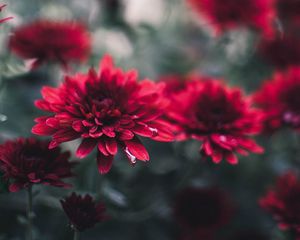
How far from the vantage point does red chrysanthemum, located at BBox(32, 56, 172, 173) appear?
742 mm

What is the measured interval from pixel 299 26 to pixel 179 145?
74cm

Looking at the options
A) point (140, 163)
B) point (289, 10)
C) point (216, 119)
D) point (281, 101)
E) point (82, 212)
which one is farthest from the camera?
point (289, 10)

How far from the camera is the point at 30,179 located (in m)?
0.74

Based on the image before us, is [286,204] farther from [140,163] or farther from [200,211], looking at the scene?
[140,163]

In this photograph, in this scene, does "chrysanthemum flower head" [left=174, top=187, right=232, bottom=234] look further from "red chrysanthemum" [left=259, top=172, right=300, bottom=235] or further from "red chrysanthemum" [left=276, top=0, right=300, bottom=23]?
"red chrysanthemum" [left=276, top=0, right=300, bottom=23]

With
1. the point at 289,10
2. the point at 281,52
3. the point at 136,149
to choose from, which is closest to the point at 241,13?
the point at 281,52

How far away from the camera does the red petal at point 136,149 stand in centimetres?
74

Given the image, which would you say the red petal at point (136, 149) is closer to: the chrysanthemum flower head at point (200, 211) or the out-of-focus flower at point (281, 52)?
the chrysanthemum flower head at point (200, 211)

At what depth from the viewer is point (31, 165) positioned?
75 centimetres

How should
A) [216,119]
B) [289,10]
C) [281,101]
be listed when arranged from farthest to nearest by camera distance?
[289,10]
[281,101]
[216,119]

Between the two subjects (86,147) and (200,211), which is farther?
(200,211)

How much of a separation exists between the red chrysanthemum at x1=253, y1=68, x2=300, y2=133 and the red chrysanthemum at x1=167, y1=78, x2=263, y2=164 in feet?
0.35

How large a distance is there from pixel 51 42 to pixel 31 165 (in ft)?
1.38

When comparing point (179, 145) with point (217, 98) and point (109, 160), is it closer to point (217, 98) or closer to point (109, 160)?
point (217, 98)
